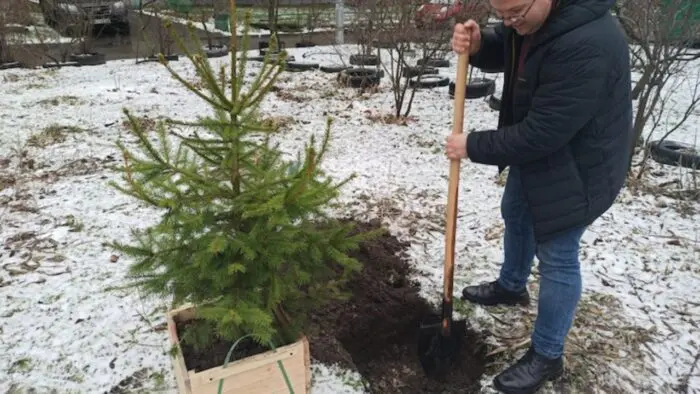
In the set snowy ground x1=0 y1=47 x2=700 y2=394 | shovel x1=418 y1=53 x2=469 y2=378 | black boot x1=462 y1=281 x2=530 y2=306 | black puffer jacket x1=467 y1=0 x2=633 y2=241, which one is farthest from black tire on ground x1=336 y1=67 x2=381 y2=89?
black puffer jacket x1=467 y1=0 x2=633 y2=241

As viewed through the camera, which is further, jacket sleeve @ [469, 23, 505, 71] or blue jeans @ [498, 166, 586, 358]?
jacket sleeve @ [469, 23, 505, 71]

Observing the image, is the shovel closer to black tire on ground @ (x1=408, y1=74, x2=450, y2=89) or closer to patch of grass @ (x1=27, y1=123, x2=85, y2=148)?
patch of grass @ (x1=27, y1=123, x2=85, y2=148)

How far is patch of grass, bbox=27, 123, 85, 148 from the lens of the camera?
16.8ft

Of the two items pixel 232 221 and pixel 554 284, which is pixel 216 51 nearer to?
pixel 232 221

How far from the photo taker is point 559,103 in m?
1.79

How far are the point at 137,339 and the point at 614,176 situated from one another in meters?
2.37

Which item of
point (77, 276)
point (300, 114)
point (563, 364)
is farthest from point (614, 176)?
point (300, 114)

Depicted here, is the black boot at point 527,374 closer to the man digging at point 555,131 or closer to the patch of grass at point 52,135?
the man digging at point 555,131

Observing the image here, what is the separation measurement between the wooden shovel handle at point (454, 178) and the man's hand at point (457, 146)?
0.19ft

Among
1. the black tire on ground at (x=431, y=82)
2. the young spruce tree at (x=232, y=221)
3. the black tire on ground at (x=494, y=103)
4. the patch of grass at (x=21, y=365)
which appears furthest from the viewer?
the black tire on ground at (x=431, y=82)

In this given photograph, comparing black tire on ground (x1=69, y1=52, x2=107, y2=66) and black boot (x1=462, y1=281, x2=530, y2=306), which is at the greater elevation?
black tire on ground (x1=69, y1=52, x2=107, y2=66)

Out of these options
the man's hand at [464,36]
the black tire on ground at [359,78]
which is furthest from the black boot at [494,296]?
the black tire on ground at [359,78]

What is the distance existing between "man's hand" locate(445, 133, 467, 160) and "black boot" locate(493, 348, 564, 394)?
97cm

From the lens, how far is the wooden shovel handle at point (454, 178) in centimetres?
225
